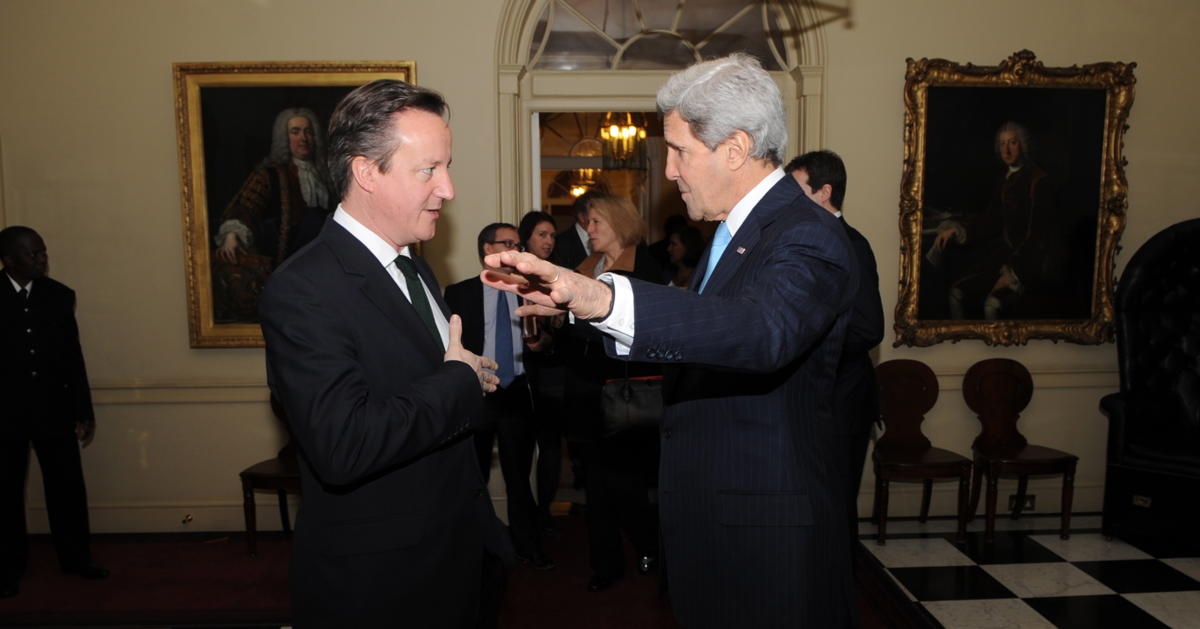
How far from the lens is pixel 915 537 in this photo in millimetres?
4723

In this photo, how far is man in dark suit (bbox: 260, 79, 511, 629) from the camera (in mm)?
1428

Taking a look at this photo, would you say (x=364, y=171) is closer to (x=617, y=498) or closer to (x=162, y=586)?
(x=617, y=498)

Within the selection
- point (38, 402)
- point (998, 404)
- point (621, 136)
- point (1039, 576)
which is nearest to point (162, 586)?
point (38, 402)

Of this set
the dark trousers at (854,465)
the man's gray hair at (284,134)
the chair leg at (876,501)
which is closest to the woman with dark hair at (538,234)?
the man's gray hair at (284,134)

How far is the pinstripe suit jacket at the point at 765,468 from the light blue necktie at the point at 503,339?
7.93 feet

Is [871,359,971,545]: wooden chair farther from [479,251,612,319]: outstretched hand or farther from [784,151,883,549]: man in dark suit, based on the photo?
[479,251,612,319]: outstretched hand

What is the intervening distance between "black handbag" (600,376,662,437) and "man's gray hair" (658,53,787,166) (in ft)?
6.10

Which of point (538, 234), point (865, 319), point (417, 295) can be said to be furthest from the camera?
point (538, 234)

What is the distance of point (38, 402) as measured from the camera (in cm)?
394

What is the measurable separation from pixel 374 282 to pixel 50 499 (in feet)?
11.9

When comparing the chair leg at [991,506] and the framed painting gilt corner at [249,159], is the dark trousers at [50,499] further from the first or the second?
the chair leg at [991,506]

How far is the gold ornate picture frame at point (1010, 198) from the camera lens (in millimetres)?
4758

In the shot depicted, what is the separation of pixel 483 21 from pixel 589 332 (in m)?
3.24

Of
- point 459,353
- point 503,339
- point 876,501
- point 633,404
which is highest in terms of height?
point 459,353
